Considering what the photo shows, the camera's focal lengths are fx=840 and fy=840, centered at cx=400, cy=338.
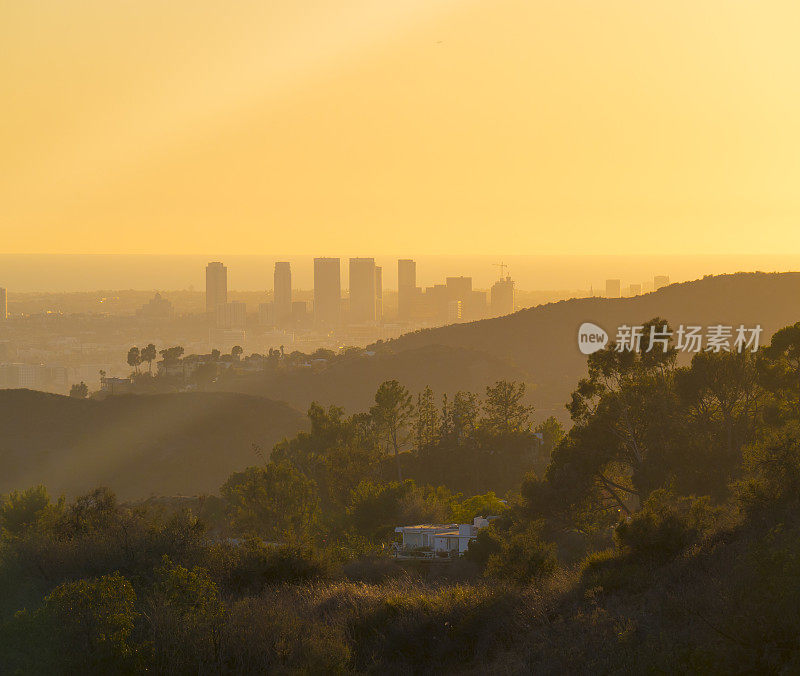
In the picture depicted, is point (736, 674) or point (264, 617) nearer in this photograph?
point (736, 674)

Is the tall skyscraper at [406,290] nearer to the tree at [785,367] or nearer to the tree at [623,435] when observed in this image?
the tree at [623,435]

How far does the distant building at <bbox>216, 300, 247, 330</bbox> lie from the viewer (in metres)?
190

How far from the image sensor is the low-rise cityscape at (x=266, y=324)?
487 ft

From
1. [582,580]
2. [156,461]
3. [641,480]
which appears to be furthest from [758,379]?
[156,461]

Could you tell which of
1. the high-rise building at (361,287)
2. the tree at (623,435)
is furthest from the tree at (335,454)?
the high-rise building at (361,287)

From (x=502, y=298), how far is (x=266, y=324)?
64.5 meters

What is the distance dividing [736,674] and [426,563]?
13148 mm

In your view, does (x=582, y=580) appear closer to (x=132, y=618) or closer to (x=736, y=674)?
(x=736, y=674)

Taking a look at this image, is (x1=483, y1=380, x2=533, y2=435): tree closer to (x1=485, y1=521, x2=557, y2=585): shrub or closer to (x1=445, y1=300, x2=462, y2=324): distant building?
(x1=485, y1=521, x2=557, y2=585): shrub

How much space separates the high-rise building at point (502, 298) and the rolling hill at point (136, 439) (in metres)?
92.6

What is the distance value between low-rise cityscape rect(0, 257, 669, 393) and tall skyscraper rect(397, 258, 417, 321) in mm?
207

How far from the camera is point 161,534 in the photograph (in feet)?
50.2

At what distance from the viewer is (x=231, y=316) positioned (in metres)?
190

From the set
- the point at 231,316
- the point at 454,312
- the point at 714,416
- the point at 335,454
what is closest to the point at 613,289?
the point at 454,312
